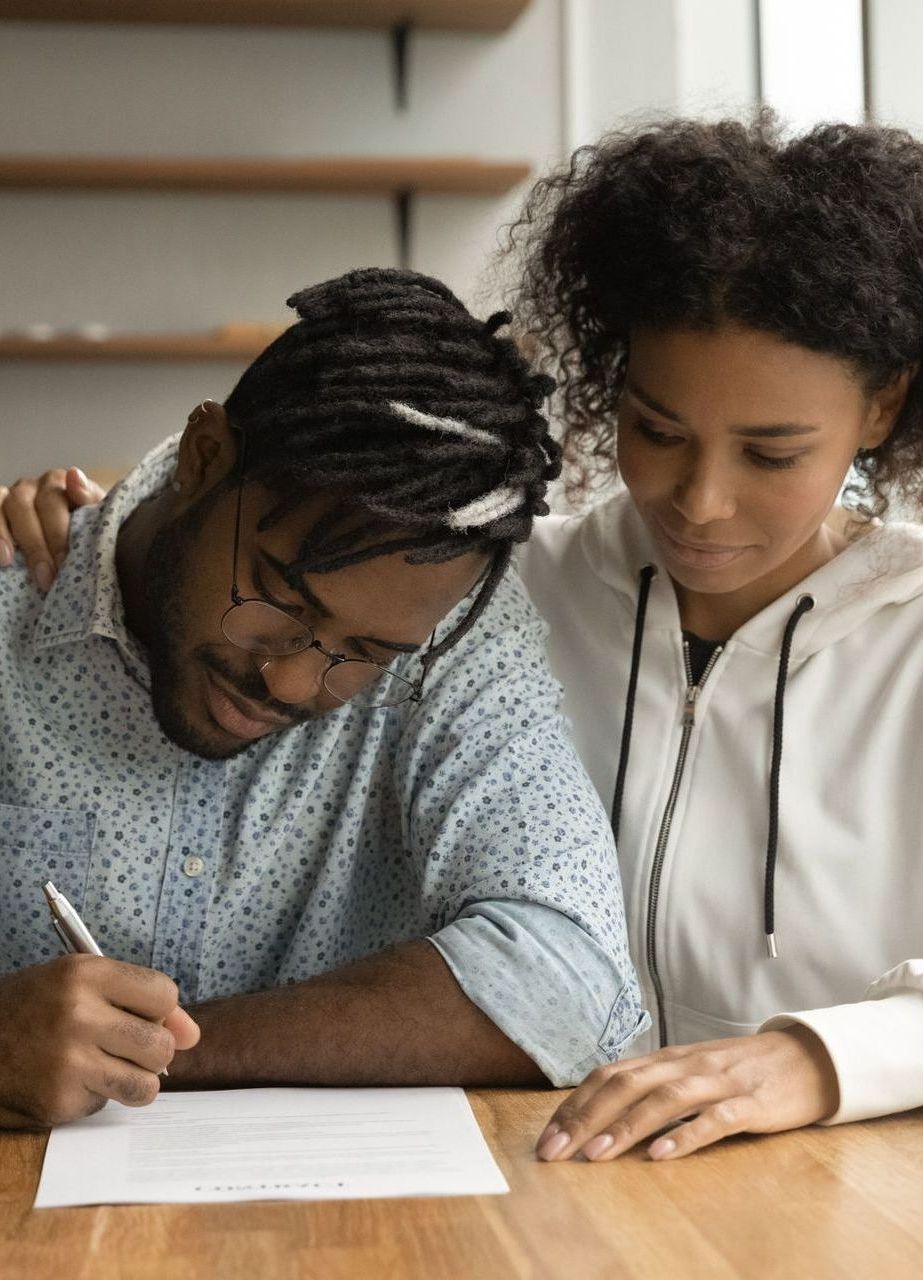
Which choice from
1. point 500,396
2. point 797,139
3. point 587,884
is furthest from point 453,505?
point 797,139

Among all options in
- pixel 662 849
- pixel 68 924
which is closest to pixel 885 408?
pixel 662 849

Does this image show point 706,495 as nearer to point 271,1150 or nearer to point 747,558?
point 747,558

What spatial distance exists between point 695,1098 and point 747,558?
2.03 ft

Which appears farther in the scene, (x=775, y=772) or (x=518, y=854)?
(x=775, y=772)

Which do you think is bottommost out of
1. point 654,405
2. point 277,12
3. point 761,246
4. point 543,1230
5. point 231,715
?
point 543,1230

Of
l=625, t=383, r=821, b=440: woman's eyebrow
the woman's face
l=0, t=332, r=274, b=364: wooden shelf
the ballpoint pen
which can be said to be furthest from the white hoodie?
l=0, t=332, r=274, b=364: wooden shelf

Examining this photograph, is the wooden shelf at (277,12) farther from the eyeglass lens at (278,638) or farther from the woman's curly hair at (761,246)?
the eyeglass lens at (278,638)

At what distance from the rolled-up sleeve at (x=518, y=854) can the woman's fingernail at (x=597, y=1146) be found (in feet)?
0.62

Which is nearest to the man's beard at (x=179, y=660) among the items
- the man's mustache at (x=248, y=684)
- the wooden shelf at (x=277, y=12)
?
the man's mustache at (x=248, y=684)

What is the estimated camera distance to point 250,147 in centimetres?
377

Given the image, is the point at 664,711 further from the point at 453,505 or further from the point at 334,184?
the point at 334,184

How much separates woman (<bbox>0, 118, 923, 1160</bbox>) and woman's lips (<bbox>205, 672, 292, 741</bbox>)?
12.3 inches

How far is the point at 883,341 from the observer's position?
4.90ft

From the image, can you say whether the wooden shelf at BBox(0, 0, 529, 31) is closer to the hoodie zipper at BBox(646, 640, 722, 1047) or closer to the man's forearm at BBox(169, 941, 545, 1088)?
the hoodie zipper at BBox(646, 640, 722, 1047)
